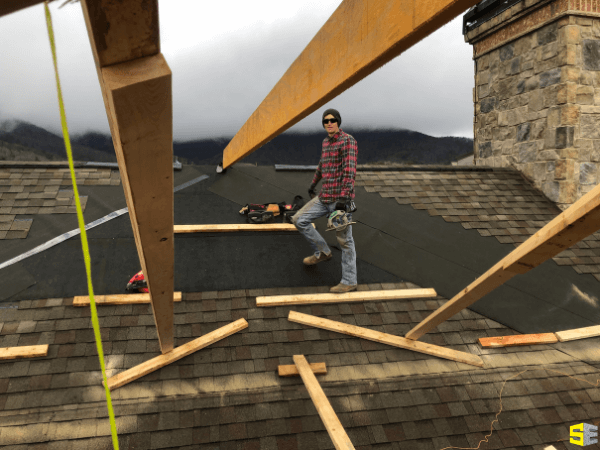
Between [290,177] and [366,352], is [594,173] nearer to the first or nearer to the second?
[290,177]

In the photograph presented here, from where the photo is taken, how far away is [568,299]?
13.5 feet

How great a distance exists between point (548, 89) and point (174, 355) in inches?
292

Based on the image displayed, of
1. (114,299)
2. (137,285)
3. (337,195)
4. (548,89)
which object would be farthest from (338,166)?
(548,89)

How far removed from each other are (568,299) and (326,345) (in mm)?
3166

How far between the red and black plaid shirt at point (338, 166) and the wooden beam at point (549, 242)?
1.58 metres

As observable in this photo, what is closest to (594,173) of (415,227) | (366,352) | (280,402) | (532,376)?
(415,227)

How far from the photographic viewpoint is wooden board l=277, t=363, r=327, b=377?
2.91 meters

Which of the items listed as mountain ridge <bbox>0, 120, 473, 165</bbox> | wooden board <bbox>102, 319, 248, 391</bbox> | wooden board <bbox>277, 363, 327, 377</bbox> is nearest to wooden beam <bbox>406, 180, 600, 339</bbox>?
wooden board <bbox>277, 363, 327, 377</bbox>

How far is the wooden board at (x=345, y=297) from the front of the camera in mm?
3504

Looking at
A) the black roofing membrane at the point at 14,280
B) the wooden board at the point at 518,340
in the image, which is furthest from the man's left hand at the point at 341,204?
the black roofing membrane at the point at 14,280

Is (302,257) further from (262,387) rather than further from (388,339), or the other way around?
(262,387)

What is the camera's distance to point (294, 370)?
2.93 m

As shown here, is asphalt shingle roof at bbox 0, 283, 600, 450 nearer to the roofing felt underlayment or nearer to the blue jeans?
the roofing felt underlayment

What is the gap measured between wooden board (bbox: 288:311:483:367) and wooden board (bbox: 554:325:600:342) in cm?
112
